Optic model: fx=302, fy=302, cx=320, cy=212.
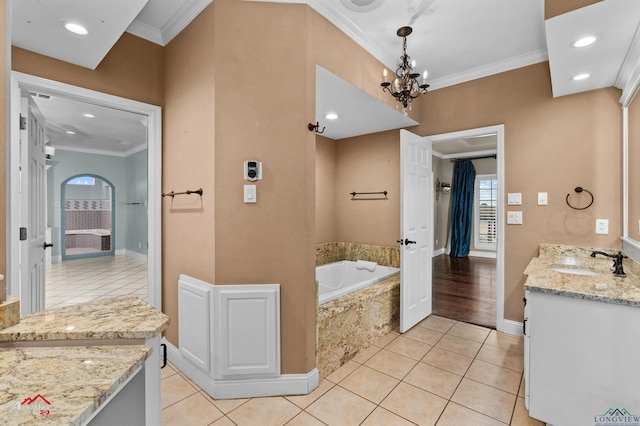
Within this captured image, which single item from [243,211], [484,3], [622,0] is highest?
[484,3]

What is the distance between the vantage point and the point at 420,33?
2588mm

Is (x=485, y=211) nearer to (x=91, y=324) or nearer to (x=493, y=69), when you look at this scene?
(x=493, y=69)

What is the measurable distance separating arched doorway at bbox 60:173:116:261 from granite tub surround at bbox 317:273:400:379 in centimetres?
752

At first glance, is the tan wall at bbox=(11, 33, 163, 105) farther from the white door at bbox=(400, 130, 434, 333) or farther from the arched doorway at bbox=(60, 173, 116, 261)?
the arched doorway at bbox=(60, 173, 116, 261)

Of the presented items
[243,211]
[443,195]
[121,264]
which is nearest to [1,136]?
[243,211]

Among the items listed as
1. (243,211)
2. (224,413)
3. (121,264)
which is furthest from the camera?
(121,264)

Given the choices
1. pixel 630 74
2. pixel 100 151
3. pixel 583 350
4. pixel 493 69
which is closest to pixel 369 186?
pixel 493 69

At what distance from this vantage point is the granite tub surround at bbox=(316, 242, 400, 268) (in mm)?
3861

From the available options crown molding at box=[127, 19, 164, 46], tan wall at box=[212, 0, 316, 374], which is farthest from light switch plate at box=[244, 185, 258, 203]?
crown molding at box=[127, 19, 164, 46]

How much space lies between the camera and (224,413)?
1.89 metres

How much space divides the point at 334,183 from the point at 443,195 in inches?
182

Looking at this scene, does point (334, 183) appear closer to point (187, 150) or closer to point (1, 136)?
point (187, 150)

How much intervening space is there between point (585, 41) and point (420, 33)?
1151 mm

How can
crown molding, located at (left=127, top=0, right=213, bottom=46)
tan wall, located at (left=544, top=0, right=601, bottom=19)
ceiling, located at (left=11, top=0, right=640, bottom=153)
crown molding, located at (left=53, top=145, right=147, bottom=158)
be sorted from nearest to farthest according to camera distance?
tan wall, located at (left=544, top=0, right=601, bottom=19), ceiling, located at (left=11, top=0, right=640, bottom=153), crown molding, located at (left=127, top=0, right=213, bottom=46), crown molding, located at (left=53, top=145, right=147, bottom=158)
